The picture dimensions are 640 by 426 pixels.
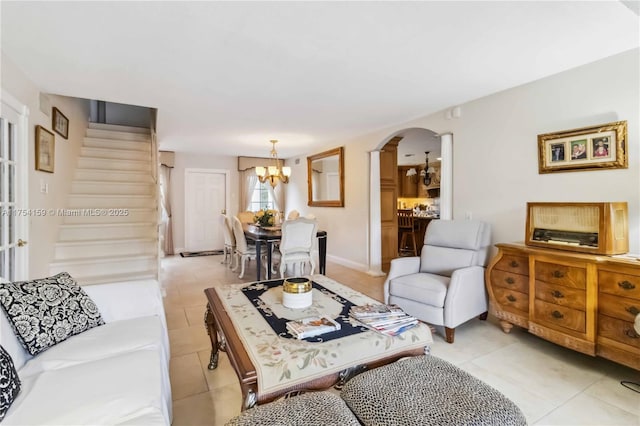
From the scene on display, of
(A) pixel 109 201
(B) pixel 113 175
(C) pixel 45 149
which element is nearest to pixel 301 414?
(C) pixel 45 149

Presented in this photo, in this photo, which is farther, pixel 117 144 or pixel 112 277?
pixel 117 144

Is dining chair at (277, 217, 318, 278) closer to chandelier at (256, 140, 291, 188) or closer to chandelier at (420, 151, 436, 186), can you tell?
chandelier at (256, 140, 291, 188)

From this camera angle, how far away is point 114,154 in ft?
15.4

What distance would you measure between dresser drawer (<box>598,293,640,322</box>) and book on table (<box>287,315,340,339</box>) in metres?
1.81

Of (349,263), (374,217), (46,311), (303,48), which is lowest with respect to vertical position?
(349,263)

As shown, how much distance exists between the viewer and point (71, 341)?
1590mm

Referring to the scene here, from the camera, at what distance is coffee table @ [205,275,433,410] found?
1241 mm

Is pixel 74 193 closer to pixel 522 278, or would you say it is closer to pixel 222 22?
pixel 222 22

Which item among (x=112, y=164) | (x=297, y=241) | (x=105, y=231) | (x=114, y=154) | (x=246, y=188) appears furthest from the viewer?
(x=246, y=188)

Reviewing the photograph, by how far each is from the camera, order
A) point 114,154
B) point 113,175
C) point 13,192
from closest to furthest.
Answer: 1. point 13,192
2. point 113,175
3. point 114,154

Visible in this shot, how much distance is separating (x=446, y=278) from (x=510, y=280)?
510 mm

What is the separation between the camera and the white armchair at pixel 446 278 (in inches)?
99.7

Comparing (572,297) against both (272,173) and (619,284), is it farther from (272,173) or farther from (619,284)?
(272,173)

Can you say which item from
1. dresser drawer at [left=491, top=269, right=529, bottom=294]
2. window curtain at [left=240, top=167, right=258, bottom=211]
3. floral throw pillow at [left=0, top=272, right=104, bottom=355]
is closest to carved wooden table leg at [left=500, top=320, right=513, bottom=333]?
dresser drawer at [left=491, top=269, right=529, bottom=294]
